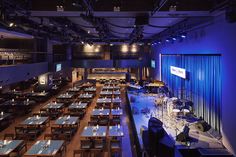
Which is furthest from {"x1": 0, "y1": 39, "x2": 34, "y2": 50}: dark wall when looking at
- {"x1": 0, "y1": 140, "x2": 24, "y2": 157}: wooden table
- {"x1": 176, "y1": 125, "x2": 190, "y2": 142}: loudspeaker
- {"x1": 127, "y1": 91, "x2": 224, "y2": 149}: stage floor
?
{"x1": 176, "y1": 125, "x2": 190, "y2": 142}: loudspeaker

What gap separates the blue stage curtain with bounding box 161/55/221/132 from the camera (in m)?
10.3

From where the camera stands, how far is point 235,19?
7.15m

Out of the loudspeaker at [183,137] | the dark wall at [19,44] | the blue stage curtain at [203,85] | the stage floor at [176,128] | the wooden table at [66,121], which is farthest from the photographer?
the dark wall at [19,44]

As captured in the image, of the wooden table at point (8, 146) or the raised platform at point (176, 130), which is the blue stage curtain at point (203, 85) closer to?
the raised platform at point (176, 130)

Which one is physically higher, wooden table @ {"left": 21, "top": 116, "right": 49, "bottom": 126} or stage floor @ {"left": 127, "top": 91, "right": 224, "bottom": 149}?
wooden table @ {"left": 21, "top": 116, "right": 49, "bottom": 126}

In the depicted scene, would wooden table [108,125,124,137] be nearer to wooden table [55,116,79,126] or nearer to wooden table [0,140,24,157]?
wooden table [55,116,79,126]

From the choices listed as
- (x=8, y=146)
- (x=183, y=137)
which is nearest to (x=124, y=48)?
(x=183, y=137)

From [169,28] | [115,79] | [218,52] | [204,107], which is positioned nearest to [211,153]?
[218,52]

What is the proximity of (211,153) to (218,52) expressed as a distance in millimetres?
5165

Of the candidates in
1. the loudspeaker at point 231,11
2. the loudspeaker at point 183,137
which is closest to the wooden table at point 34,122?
the loudspeaker at point 183,137

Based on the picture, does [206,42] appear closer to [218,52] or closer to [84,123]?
[218,52]

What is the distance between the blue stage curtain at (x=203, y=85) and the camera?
1030 cm

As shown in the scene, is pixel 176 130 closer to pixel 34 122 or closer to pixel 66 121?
pixel 66 121

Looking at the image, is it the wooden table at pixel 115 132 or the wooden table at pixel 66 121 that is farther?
the wooden table at pixel 66 121
